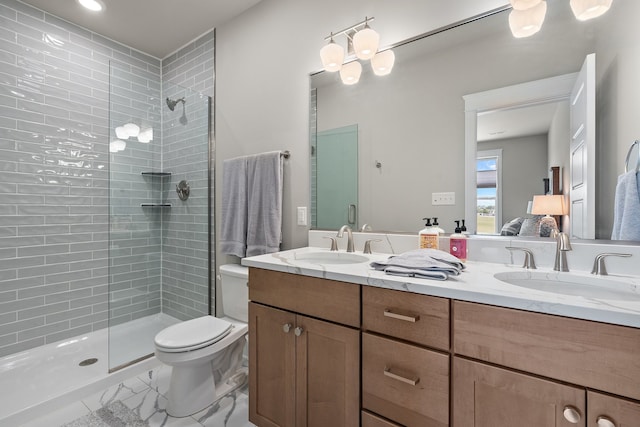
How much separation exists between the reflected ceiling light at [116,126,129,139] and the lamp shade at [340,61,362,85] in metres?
1.83

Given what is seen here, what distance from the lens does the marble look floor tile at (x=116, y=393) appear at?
1720 mm

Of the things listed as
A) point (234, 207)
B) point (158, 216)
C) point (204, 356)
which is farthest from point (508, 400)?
point (158, 216)

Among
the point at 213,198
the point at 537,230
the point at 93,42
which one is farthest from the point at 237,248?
the point at 93,42

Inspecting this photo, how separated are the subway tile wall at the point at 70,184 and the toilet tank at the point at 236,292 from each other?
2.27 ft

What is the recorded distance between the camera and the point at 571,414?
28.7 inches

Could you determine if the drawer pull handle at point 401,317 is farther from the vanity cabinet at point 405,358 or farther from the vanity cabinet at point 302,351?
the vanity cabinet at point 302,351

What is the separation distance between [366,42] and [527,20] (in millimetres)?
719

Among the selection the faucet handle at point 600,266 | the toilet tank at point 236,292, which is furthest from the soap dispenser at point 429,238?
the toilet tank at point 236,292

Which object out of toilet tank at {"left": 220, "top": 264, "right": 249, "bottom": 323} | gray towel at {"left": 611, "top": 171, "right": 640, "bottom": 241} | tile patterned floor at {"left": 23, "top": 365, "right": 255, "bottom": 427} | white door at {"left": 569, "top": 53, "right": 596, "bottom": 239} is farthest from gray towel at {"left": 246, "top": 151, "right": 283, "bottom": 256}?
gray towel at {"left": 611, "top": 171, "right": 640, "bottom": 241}

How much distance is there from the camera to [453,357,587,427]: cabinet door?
0.74m

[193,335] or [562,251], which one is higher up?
[562,251]

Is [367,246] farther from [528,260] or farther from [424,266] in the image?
[528,260]

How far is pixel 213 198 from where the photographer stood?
8.23 feet

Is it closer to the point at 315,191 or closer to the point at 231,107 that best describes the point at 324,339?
the point at 315,191
